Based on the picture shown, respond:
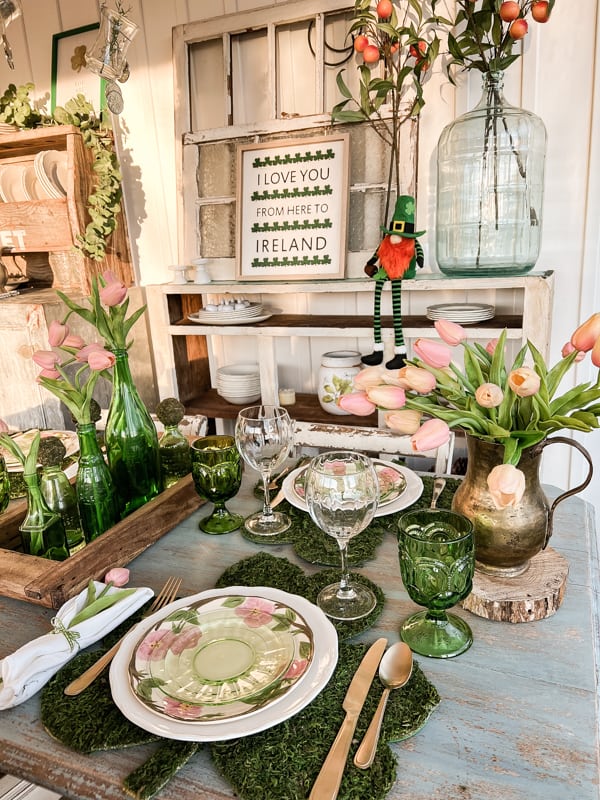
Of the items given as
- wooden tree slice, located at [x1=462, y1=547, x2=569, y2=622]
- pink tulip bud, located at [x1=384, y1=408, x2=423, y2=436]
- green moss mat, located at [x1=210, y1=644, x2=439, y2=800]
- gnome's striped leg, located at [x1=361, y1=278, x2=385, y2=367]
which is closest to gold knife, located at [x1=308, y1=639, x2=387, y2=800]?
green moss mat, located at [x1=210, y1=644, x2=439, y2=800]

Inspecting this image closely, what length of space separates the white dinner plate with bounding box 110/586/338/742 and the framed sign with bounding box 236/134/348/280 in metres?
1.39

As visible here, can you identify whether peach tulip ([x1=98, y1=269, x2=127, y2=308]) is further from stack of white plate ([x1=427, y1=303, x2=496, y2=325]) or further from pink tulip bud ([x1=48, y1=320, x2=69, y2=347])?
stack of white plate ([x1=427, y1=303, x2=496, y2=325])

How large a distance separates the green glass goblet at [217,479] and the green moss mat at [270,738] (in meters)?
0.36

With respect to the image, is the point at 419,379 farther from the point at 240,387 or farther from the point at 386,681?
the point at 240,387

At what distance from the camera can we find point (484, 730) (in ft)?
1.90

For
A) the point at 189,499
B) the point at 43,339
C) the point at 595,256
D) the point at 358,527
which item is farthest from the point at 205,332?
the point at 358,527

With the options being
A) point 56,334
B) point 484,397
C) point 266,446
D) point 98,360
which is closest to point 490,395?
point 484,397

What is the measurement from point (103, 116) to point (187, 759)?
2340 millimetres

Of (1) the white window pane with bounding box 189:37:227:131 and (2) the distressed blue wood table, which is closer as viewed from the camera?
(2) the distressed blue wood table

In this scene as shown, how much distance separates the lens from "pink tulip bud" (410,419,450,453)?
2.24 feet

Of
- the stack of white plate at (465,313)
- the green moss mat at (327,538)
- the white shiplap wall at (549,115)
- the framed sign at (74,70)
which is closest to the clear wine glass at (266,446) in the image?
the green moss mat at (327,538)

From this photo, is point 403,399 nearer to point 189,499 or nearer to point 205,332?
point 189,499

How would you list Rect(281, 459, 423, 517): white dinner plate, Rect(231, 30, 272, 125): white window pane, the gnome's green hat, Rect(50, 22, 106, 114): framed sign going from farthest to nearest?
Rect(50, 22, 106, 114): framed sign, Rect(231, 30, 272, 125): white window pane, the gnome's green hat, Rect(281, 459, 423, 517): white dinner plate

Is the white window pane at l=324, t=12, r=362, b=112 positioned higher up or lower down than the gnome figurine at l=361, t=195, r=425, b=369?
higher up
